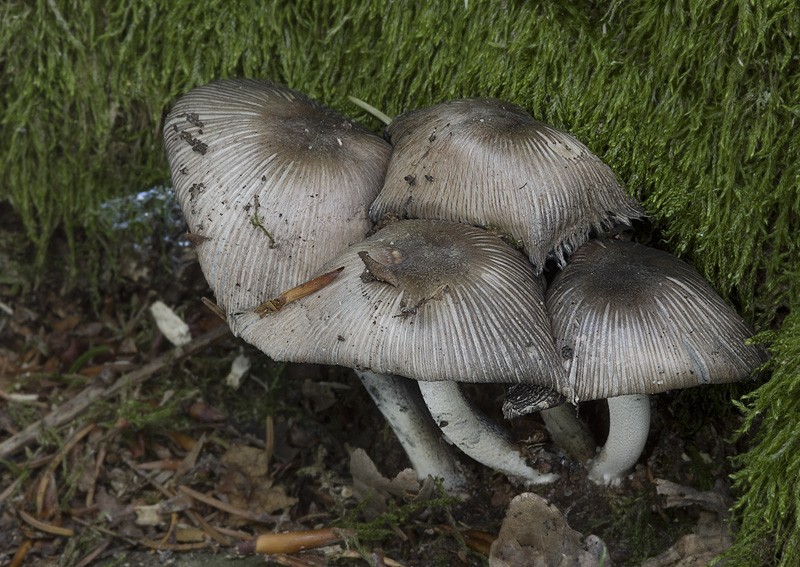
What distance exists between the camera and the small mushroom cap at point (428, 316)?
205cm

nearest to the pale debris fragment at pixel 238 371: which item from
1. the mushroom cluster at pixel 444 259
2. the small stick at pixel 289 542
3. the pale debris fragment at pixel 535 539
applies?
the small stick at pixel 289 542

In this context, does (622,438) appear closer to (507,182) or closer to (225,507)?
(507,182)

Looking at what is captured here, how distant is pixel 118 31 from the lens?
317 cm

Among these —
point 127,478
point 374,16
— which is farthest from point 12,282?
point 374,16

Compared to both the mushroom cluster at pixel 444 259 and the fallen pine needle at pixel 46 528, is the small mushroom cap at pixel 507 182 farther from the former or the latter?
the fallen pine needle at pixel 46 528

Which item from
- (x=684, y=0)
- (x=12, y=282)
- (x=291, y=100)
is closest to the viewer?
(x=684, y=0)

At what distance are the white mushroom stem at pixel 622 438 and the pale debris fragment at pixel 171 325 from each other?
2.16 m

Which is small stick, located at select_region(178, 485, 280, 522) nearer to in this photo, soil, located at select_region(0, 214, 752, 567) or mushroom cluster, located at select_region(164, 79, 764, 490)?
soil, located at select_region(0, 214, 752, 567)

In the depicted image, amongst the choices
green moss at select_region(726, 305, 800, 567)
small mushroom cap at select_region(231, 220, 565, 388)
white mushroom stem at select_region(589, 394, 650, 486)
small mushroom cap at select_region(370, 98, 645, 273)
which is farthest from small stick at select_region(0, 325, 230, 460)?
green moss at select_region(726, 305, 800, 567)

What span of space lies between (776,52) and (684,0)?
35 centimetres

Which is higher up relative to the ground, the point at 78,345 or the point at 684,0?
the point at 684,0

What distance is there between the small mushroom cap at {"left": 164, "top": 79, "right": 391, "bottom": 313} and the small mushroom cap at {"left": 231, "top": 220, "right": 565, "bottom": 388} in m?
0.17

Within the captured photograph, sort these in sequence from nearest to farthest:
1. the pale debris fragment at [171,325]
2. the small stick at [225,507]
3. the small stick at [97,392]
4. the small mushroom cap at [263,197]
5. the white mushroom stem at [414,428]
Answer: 1. the small mushroom cap at [263,197]
2. the white mushroom stem at [414,428]
3. the small stick at [225,507]
4. the small stick at [97,392]
5. the pale debris fragment at [171,325]

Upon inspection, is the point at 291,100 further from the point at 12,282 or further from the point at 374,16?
the point at 12,282
